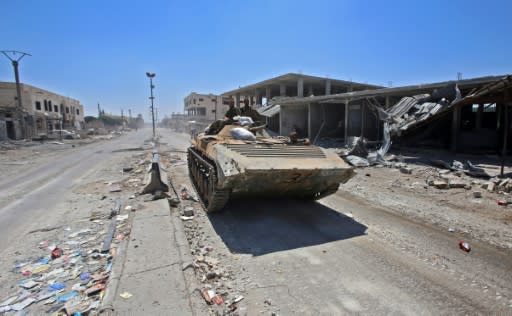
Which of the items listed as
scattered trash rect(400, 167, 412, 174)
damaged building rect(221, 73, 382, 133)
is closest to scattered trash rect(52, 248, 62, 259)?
scattered trash rect(400, 167, 412, 174)

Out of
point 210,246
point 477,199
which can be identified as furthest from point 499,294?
point 477,199

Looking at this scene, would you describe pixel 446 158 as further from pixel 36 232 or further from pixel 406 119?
pixel 36 232

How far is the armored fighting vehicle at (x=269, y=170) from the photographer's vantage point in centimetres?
407

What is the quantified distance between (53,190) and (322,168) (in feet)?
23.2

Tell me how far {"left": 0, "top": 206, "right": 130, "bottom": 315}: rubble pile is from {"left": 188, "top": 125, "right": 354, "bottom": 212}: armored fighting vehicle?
1.65 m

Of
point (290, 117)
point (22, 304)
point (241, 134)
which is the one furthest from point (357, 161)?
point (290, 117)

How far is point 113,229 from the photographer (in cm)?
445

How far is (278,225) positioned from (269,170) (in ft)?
3.39

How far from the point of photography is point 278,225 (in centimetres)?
454

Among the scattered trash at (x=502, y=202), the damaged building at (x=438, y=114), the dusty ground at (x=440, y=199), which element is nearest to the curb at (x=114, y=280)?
the dusty ground at (x=440, y=199)

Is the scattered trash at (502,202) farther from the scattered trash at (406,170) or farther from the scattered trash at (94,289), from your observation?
the scattered trash at (94,289)

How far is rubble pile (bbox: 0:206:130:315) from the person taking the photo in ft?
8.59

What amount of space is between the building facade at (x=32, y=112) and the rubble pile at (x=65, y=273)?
93.5 feet

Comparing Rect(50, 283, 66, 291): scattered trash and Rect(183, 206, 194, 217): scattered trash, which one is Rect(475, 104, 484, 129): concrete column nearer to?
Rect(183, 206, 194, 217): scattered trash
